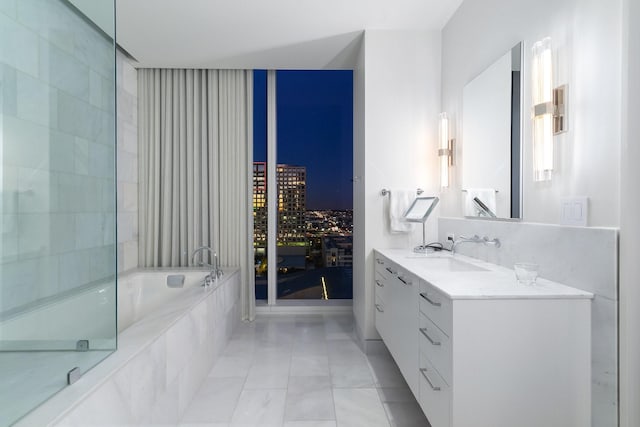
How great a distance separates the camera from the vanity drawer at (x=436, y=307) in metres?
1.37

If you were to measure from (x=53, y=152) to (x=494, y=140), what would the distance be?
216 centimetres

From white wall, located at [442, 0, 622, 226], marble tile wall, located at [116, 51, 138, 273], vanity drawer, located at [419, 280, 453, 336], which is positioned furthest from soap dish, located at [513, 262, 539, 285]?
marble tile wall, located at [116, 51, 138, 273]

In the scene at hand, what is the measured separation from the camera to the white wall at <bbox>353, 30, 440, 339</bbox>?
293cm

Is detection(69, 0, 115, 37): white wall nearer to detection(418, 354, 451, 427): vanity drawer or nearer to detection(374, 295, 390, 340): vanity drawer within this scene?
detection(418, 354, 451, 427): vanity drawer

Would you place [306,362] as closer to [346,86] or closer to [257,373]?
[257,373]

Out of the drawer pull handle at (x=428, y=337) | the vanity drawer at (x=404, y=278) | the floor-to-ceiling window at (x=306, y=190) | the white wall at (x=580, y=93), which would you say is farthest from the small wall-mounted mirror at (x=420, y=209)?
the floor-to-ceiling window at (x=306, y=190)

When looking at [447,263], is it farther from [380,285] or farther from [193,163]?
[193,163]

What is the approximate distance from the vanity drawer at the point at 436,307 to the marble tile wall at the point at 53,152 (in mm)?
1386

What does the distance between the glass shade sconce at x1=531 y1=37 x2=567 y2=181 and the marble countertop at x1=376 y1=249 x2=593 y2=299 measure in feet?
1.63

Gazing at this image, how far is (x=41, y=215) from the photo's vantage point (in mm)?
1216

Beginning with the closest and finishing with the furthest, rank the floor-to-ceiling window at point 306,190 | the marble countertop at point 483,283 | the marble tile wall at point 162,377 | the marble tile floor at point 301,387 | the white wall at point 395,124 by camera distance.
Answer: the marble tile wall at point 162,377
the marble countertop at point 483,283
the marble tile floor at point 301,387
the white wall at point 395,124
the floor-to-ceiling window at point 306,190

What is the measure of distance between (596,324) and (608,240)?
0.32m

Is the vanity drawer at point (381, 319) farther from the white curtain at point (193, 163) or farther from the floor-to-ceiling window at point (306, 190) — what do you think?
the white curtain at point (193, 163)

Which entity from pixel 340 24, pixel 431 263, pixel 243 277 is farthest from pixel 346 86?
pixel 431 263
